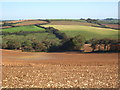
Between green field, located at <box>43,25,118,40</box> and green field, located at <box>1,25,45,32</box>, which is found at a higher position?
green field, located at <box>1,25,45,32</box>

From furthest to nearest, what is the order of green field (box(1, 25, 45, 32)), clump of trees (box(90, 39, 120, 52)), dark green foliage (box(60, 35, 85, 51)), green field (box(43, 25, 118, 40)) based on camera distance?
green field (box(1, 25, 45, 32))
green field (box(43, 25, 118, 40))
dark green foliage (box(60, 35, 85, 51))
clump of trees (box(90, 39, 120, 52))

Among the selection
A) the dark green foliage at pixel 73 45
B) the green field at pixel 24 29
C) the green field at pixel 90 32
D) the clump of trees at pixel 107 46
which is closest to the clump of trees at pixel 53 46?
the dark green foliage at pixel 73 45

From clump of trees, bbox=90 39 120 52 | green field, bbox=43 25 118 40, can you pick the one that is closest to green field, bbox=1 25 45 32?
green field, bbox=43 25 118 40

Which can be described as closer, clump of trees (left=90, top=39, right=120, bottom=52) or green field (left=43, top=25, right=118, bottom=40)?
clump of trees (left=90, top=39, right=120, bottom=52)

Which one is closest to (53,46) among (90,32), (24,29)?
(90,32)

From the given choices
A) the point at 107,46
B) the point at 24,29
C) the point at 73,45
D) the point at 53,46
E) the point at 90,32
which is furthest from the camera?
the point at 24,29

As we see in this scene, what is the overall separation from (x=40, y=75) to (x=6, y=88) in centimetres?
214

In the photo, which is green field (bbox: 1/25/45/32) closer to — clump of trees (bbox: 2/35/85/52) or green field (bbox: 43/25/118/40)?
green field (bbox: 43/25/118/40)

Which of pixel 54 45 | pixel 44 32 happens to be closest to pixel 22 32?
pixel 44 32

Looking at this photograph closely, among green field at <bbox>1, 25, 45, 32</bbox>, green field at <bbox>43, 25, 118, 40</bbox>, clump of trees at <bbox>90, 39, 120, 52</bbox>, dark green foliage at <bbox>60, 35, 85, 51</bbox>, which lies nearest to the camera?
clump of trees at <bbox>90, 39, 120, 52</bbox>

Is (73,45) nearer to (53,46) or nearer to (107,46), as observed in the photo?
(53,46)

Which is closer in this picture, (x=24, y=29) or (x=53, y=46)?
(x=53, y=46)

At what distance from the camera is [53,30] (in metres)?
46.2

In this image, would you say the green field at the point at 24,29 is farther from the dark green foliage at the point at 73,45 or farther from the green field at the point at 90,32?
the dark green foliage at the point at 73,45
